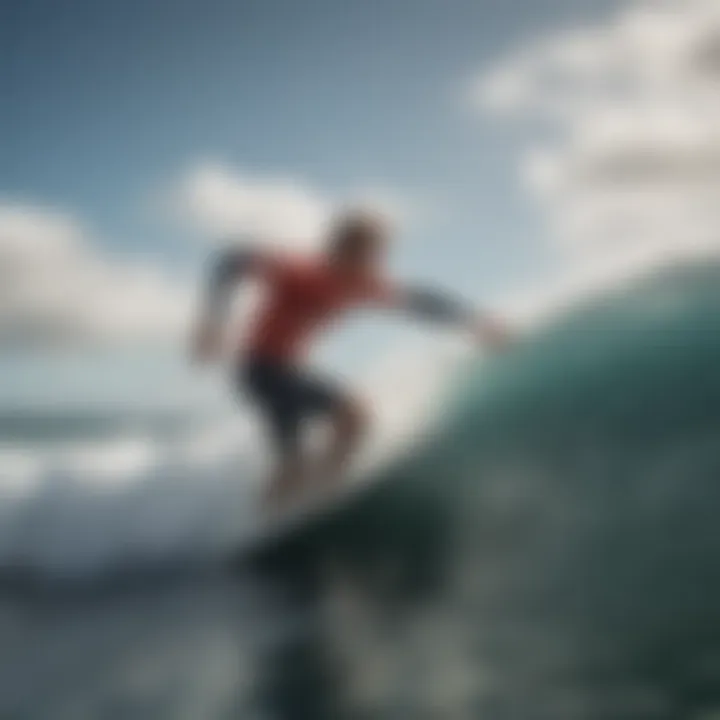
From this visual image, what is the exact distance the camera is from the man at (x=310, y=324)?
65.1 inches

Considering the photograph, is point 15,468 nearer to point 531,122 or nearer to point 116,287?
point 116,287

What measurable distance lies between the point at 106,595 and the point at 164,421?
0.31 m

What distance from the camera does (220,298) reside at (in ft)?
5.51

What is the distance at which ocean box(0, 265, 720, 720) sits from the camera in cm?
157

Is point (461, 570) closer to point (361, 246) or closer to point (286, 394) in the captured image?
point (286, 394)

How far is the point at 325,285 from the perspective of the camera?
65.5 inches

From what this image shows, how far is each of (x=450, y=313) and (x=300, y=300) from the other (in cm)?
24

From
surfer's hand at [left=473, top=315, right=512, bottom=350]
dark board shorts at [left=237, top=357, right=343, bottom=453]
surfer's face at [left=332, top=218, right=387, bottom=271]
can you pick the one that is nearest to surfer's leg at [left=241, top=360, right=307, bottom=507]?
dark board shorts at [left=237, top=357, right=343, bottom=453]

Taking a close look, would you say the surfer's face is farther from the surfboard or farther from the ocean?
the surfboard

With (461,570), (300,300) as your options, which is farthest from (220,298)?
(461,570)

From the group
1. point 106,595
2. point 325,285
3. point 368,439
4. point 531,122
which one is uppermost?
point 531,122

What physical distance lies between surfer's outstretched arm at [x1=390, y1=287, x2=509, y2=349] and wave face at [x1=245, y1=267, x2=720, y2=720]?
0.14 ft

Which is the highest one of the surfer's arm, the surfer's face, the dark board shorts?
the surfer's face

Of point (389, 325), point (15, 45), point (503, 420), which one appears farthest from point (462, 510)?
point (15, 45)
